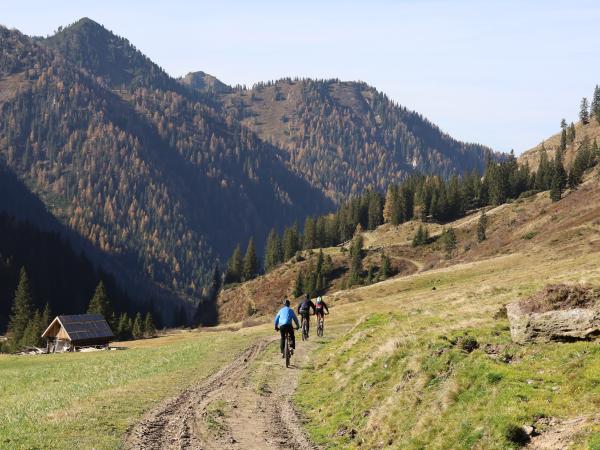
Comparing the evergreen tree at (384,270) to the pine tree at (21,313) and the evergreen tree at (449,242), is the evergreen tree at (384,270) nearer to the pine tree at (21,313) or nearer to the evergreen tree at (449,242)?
the evergreen tree at (449,242)

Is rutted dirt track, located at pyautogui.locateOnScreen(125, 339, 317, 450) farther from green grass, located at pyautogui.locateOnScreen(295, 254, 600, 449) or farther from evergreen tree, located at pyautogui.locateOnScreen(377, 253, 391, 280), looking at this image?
evergreen tree, located at pyautogui.locateOnScreen(377, 253, 391, 280)

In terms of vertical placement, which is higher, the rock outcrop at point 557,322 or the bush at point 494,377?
the rock outcrop at point 557,322

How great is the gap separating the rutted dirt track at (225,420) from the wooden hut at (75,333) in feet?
274

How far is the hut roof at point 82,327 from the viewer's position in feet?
330

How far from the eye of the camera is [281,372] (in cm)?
2748

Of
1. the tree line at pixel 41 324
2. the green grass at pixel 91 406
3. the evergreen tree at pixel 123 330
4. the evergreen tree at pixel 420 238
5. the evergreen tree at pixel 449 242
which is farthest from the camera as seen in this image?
the evergreen tree at pixel 420 238

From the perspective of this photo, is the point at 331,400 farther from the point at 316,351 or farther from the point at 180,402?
the point at 316,351

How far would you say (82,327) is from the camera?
102812mm

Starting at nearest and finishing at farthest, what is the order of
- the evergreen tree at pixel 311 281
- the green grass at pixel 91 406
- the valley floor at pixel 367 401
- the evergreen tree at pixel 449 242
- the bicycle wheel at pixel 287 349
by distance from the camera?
1. the valley floor at pixel 367 401
2. the green grass at pixel 91 406
3. the bicycle wheel at pixel 287 349
4. the evergreen tree at pixel 449 242
5. the evergreen tree at pixel 311 281

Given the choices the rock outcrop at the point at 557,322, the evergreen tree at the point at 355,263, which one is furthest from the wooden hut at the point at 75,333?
the rock outcrop at the point at 557,322

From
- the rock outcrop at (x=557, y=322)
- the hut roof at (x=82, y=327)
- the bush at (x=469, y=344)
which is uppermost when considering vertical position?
the rock outcrop at (x=557, y=322)

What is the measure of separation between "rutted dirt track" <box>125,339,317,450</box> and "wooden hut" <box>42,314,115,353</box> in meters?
83.4

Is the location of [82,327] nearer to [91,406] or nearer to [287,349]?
[287,349]

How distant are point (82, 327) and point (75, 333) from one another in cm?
237
